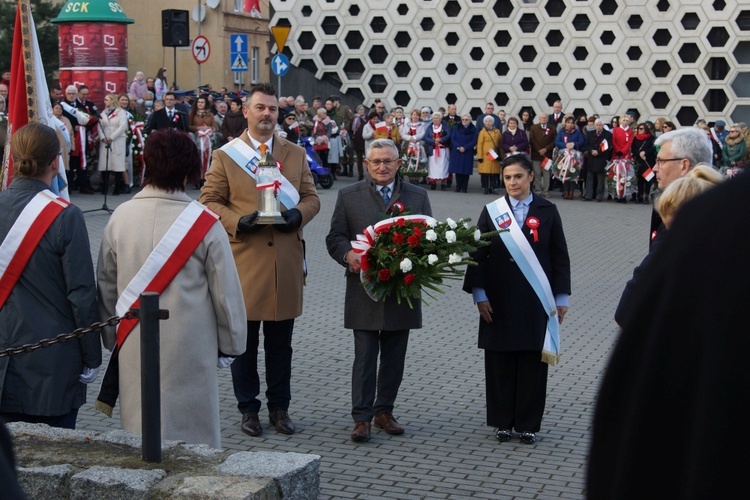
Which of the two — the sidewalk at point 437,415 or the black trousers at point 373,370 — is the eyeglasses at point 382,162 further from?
the sidewalk at point 437,415

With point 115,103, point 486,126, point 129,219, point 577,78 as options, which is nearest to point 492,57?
point 577,78

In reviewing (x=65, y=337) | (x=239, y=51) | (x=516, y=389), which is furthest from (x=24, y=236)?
(x=239, y=51)

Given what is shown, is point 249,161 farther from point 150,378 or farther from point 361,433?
point 150,378

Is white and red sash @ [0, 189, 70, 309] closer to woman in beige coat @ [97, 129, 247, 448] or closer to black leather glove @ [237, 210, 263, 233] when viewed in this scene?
woman in beige coat @ [97, 129, 247, 448]

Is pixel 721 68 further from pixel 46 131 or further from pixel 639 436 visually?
pixel 639 436

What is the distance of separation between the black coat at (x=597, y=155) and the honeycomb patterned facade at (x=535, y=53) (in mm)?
9915

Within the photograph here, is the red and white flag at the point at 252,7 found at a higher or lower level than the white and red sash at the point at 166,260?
higher

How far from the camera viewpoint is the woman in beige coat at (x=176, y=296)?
5480 millimetres

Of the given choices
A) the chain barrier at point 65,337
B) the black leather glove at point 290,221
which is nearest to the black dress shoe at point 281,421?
the black leather glove at point 290,221

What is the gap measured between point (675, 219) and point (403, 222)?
5.66 m

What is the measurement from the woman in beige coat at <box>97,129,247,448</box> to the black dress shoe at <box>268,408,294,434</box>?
1.76m

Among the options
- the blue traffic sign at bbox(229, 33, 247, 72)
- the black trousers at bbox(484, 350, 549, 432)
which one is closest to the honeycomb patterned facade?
the blue traffic sign at bbox(229, 33, 247, 72)

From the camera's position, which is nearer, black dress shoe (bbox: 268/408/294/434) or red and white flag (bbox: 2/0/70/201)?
black dress shoe (bbox: 268/408/294/434)

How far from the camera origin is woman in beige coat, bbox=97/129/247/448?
18.0 feet
